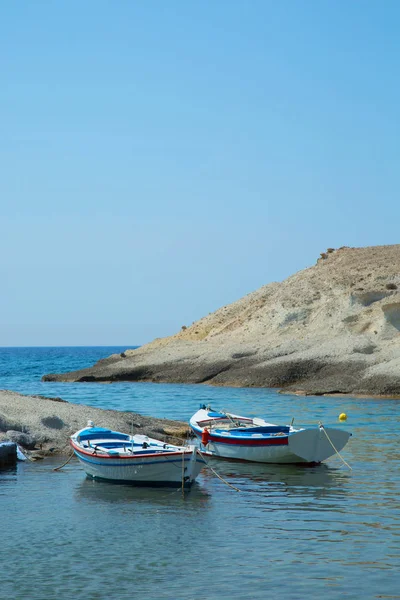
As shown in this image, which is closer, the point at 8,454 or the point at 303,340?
the point at 8,454

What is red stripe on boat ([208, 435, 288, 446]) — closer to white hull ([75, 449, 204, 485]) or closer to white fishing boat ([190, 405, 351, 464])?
white fishing boat ([190, 405, 351, 464])

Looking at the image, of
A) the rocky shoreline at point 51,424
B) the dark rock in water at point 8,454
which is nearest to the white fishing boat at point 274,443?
the rocky shoreline at point 51,424

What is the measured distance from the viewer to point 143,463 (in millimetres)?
22359

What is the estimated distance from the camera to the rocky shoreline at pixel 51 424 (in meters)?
28.0

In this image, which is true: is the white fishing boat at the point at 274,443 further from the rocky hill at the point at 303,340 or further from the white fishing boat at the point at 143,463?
the rocky hill at the point at 303,340

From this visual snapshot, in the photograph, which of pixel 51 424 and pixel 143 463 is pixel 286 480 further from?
pixel 51 424

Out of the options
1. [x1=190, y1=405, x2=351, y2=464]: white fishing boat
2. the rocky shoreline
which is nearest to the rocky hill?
the rocky shoreline

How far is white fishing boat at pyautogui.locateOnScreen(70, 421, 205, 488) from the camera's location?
72.3ft

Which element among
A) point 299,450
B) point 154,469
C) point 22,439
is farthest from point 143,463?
point 22,439

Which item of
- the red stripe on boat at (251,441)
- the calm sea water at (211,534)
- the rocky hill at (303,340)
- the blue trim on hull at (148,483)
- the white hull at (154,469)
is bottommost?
the calm sea water at (211,534)

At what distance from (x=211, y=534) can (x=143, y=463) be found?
5.15m

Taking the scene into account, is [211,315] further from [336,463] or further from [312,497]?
[312,497]

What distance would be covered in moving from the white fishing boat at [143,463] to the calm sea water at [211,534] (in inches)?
15.2

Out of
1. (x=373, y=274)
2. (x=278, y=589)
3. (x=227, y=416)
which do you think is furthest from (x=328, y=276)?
(x=278, y=589)
